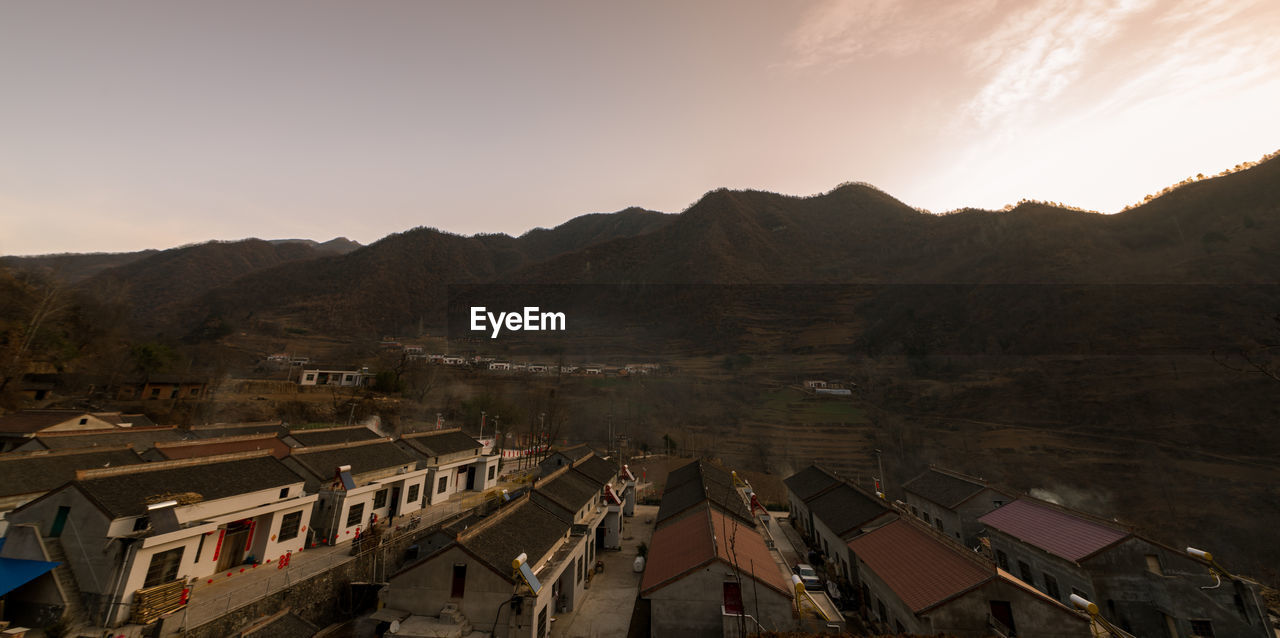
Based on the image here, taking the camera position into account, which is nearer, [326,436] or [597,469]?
[326,436]

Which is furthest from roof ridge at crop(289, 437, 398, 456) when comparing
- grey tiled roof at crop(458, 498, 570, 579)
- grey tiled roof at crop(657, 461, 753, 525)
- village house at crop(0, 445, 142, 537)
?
grey tiled roof at crop(657, 461, 753, 525)

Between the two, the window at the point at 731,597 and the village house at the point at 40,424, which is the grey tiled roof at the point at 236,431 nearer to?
the village house at the point at 40,424

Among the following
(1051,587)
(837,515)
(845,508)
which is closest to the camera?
(1051,587)

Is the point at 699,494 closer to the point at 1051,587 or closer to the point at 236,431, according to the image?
the point at 1051,587

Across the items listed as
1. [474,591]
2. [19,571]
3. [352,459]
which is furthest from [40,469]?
[474,591]

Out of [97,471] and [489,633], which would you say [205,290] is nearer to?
[97,471]

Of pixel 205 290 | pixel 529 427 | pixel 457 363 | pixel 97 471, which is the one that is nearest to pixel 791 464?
pixel 529 427

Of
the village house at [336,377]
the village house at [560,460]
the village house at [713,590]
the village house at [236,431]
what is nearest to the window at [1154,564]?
the village house at [713,590]
